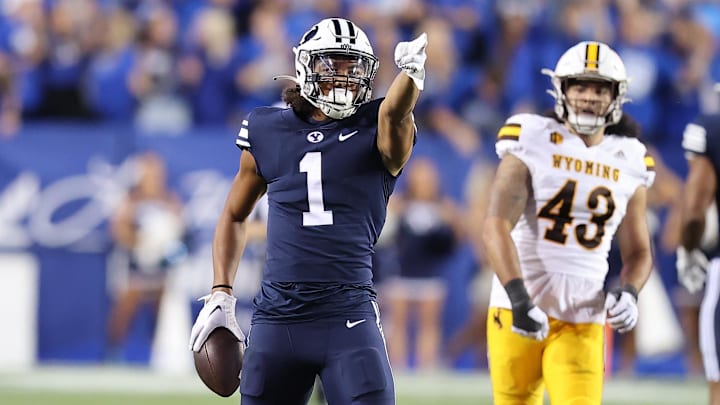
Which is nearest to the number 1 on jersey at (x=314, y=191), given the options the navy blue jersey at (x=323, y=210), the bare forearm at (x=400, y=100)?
the navy blue jersey at (x=323, y=210)

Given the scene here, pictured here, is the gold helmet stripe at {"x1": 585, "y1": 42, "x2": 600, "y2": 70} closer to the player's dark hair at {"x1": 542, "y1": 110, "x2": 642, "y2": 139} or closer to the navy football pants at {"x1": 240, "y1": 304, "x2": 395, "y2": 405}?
the player's dark hair at {"x1": 542, "y1": 110, "x2": 642, "y2": 139}

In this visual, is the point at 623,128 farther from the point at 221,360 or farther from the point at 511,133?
the point at 221,360

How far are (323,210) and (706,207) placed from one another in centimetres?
206

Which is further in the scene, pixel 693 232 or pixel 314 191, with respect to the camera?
pixel 693 232

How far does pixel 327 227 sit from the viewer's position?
4051mm

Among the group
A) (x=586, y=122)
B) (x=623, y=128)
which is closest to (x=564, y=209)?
(x=586, y=122)

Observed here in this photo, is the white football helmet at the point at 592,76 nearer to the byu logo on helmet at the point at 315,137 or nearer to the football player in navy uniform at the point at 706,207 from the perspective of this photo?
the football player in navy uniform at the point at 706,207

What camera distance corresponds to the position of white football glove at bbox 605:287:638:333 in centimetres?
457

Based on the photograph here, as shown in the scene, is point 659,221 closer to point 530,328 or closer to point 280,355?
point 530,328

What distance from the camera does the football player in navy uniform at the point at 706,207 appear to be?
17.1 feet

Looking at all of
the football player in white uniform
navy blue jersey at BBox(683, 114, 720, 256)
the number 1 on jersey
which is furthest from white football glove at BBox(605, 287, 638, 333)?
the number 1 on jersey

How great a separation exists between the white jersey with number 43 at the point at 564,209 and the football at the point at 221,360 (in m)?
1.04

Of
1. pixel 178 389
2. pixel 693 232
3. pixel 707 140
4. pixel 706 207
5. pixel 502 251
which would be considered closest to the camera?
pixel 502 251

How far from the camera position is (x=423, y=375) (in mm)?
10086
